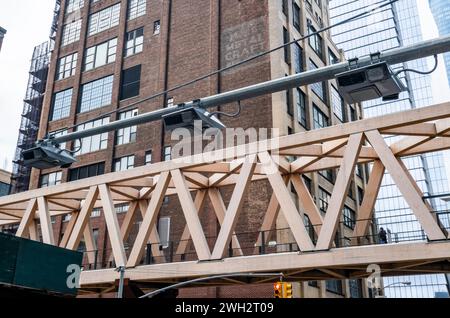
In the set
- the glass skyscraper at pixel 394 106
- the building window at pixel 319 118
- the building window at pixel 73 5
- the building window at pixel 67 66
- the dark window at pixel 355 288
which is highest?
the glass skyscraper at pixel 394 106

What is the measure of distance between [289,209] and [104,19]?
37.5m

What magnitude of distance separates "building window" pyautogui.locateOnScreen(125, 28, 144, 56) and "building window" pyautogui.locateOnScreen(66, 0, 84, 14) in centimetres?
996

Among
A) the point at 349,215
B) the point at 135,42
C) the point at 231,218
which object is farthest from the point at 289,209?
the point at 135,42

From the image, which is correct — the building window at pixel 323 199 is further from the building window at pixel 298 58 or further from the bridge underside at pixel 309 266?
the bridge underside at pixel 309 266

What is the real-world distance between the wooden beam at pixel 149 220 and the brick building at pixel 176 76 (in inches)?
389

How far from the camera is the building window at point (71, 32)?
53.2 metres

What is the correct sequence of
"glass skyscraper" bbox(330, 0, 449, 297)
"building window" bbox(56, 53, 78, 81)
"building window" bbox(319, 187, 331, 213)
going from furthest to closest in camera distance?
"glass skyscraper" bbox(330, 0, 449, 297) → "building window" bbox(56, 53, 78, 81) → "building window" bbox(319, 187, 331, 213)

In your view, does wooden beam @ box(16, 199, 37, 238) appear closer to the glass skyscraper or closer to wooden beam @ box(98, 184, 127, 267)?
wooden beam @ box(98, 184, 127, 267)

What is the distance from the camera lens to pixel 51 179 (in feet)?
156

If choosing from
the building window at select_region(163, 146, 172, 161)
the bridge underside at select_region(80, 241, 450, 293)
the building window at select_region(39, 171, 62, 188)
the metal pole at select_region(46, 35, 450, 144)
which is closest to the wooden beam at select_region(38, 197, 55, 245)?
the bridge underside at select_region(80, 241, 450, 293)

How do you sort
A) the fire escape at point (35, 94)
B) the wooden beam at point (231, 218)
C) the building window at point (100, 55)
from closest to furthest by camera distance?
the wooden beam at point (231, 218) → the building window at point (100, 55) → the fire escape at point (35, 94)

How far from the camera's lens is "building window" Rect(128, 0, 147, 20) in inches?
1919

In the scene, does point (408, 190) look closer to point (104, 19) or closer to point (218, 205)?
point (218, 205)

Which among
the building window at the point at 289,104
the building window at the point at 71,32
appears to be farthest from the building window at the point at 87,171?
the building window at the point at 289,104
